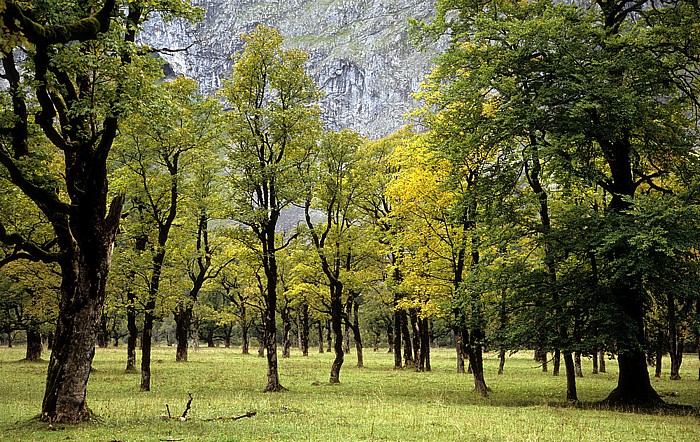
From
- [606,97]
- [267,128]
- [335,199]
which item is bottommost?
[335,199]

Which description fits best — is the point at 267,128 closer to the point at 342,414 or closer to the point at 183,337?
the point at 342,414

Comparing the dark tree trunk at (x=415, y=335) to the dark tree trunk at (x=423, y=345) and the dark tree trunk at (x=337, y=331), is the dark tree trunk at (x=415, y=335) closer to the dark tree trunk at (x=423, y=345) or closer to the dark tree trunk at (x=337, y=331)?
the dark tree trunk at (x=423, y=345)

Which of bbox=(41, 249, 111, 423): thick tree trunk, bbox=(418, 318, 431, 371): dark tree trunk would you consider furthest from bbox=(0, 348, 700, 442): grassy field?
bbox=(418, 318, 431, 371): dark tree trunk

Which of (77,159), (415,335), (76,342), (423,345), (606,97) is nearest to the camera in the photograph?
(76,342)

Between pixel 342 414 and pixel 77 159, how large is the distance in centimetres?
1001

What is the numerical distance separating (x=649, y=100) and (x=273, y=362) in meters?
17.2

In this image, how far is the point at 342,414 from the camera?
1525 centimetres

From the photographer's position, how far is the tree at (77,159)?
1225 centimetres

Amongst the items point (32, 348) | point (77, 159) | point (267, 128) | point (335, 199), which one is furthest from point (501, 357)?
point (32, 348)

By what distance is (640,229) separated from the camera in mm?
15266

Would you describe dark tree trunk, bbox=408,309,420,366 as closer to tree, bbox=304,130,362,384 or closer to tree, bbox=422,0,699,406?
tree, bbox=304,130,362,384

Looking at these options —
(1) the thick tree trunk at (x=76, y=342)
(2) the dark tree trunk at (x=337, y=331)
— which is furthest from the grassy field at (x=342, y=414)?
(2) the dark tree trunk at (x=337, y=331)

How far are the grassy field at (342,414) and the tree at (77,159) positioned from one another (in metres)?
1.63

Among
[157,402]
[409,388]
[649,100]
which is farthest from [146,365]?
[649,100]
